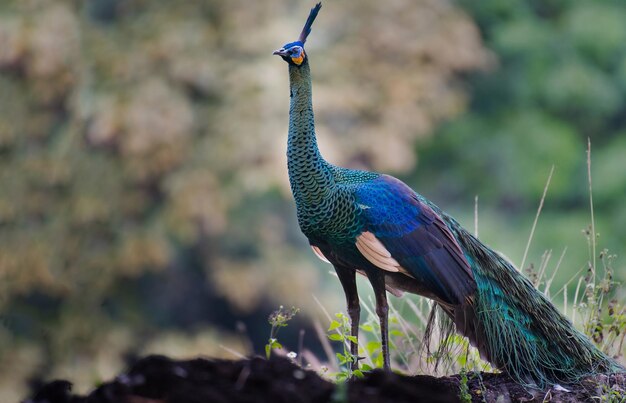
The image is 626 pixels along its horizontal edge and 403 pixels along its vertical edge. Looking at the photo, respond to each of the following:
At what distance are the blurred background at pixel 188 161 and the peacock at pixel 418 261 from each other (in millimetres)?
5851

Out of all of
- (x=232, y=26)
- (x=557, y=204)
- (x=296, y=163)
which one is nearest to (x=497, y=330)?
(x=296, y=163)

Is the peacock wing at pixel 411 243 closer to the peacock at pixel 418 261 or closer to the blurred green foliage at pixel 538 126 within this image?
the peacock at pixel 418 261

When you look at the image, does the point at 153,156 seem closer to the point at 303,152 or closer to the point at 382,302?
the point at 303,152

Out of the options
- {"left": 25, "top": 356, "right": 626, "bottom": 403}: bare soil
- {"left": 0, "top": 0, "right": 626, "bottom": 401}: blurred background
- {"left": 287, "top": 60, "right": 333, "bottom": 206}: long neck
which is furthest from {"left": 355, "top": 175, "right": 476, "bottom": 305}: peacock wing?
{"left": 0, "top": 0, "right": 626, "bottom": 401}: blurred background

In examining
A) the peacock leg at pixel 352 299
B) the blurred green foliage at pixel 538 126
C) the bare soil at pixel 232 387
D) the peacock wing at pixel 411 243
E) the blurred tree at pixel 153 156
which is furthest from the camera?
the blurred green foliage at pixel 538 126

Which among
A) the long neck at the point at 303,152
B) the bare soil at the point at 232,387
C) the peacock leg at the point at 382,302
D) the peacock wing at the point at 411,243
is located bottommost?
the bare soil at the point at 232,387

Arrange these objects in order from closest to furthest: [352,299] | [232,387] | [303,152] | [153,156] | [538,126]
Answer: [232,387], [303,152], [352,299], [153,156], [538,126]

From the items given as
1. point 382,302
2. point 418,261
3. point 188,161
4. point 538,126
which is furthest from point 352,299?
point 538,126

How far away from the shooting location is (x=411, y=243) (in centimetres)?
340

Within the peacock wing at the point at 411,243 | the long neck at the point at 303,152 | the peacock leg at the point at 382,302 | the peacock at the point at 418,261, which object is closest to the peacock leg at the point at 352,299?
the peacock at the point at 418,261

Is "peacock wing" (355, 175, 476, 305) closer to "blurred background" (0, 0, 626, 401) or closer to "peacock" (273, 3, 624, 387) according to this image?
"peacock" (273, 3, 624, 387)

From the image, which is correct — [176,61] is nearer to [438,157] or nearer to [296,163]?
[438,157]

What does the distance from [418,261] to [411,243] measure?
0.07m

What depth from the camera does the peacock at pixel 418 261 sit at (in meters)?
3.37
